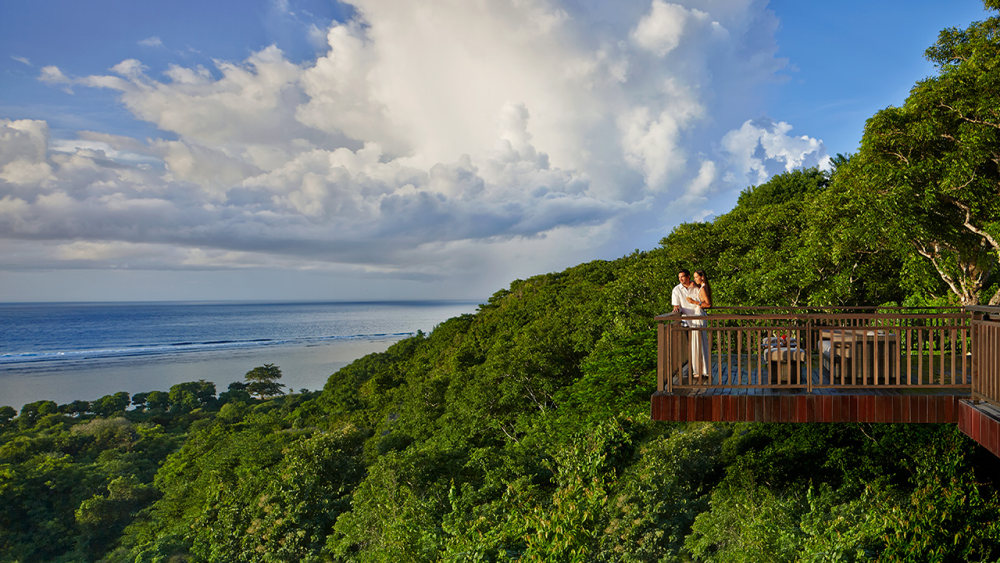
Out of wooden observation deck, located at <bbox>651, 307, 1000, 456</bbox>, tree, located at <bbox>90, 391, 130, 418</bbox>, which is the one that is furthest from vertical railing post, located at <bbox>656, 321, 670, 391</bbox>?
tree, located at <bbox>90, 391, 130, 418</bbox>

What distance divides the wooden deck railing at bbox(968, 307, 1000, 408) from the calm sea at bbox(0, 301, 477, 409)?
6535 cm

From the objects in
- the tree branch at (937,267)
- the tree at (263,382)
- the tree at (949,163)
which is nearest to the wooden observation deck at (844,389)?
the tree at (949,163)

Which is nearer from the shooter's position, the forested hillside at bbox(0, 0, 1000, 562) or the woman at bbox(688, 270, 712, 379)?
the woman at bbox(688, 270, 712, 379)

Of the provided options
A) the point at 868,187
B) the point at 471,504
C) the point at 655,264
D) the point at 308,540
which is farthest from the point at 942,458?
the point at 308,540

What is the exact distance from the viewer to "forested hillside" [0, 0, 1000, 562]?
959 cm

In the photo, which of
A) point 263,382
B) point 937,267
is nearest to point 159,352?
point 263,382

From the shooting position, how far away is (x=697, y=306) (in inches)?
277

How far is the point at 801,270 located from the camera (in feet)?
38.8

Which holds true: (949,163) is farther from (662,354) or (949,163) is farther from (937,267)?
(662,354)

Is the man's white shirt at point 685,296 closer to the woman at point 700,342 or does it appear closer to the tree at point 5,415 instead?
the woman at point 700,342

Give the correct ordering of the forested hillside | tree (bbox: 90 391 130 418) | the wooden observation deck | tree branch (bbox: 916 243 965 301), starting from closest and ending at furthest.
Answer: the wooden observation deck
the forested hillside
tree branch (bbox: 916 243 965 301)
tree (bbox: 90 391 130 418)

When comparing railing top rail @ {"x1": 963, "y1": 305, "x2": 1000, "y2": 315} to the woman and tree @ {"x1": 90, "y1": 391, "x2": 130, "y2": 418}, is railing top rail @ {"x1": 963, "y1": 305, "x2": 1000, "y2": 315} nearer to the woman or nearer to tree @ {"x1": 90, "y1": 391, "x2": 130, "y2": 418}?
the woman

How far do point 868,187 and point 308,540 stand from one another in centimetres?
2106

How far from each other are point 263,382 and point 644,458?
176ft
